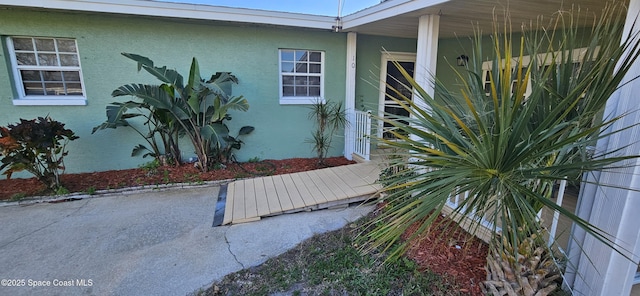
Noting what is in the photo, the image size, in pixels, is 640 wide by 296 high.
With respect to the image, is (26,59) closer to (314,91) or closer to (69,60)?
(69,60)

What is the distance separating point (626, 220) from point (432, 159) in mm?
1681

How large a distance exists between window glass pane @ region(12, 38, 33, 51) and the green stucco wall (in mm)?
190

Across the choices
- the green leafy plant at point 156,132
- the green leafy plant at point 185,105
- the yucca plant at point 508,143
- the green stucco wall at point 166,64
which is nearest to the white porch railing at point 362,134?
the green stucco wall at point 166,64

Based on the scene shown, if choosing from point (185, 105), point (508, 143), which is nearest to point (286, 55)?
point (185, 105)

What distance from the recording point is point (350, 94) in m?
6.48

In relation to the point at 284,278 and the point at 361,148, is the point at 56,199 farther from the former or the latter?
the point at 361,148

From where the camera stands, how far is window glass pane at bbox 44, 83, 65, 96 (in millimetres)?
5152

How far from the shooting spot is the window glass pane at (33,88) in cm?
507

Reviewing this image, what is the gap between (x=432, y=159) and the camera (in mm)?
1361

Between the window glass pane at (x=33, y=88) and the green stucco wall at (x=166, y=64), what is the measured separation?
0.71ft

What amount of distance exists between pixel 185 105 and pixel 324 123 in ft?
9.11

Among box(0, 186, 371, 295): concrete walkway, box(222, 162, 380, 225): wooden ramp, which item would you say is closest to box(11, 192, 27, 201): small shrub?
box(0, 186, 371, 295): concrete walkway

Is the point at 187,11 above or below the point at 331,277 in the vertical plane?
above

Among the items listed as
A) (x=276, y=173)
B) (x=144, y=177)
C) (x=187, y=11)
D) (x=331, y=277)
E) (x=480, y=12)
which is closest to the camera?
(x=331, y=277)
